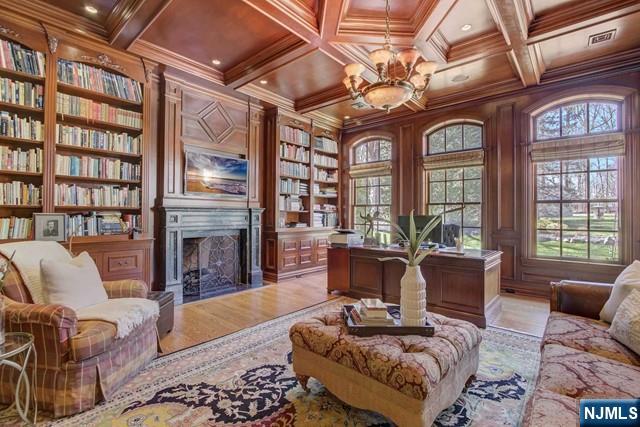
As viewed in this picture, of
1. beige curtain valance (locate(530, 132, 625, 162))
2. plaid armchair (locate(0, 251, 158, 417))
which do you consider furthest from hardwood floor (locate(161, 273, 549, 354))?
beige curtain valance (locate(530, 132, 625, 162))

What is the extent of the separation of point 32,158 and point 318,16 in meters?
3.32

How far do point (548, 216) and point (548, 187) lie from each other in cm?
44

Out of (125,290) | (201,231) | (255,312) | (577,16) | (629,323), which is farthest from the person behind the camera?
(201,231)

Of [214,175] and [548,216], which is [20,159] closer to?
[214,175]

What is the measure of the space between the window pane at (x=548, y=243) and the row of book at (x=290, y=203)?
4079 mm

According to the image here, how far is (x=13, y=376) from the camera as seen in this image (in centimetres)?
191

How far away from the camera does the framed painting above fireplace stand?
454 centimetres

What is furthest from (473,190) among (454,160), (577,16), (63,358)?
(63,358)

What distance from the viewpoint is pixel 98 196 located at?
3711 millimetres

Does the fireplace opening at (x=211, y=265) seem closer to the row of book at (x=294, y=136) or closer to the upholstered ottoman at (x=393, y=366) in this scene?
the row of book at (x=294, y=136)

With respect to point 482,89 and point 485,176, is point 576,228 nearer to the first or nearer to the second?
point 485,176

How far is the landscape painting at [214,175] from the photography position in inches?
179

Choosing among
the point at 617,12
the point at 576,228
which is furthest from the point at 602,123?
the point at 617,12

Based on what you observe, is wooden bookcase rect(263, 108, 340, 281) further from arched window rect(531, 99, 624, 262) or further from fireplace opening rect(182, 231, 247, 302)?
arched window rect(531, 99, 624, 262)
